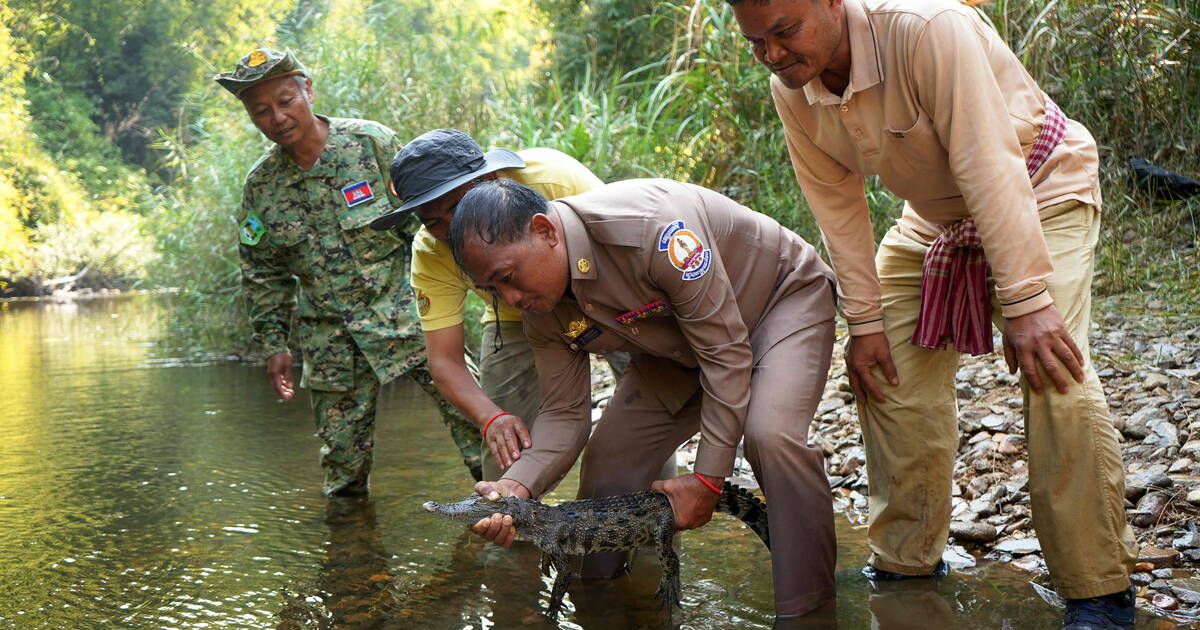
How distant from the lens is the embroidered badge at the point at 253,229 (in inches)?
206

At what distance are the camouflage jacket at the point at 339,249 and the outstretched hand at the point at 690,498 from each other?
2221 millimetres

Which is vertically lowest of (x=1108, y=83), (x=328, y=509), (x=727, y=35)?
(x=328, y=509)

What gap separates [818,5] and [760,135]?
5.34 m

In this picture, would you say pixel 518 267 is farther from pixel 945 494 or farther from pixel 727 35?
pixel 727 35

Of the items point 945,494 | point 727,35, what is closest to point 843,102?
point 945,494

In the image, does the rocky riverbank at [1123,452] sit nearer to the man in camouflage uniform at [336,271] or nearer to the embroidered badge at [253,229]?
the man in camouflage uniform at [336,271]

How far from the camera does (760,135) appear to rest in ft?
26.8

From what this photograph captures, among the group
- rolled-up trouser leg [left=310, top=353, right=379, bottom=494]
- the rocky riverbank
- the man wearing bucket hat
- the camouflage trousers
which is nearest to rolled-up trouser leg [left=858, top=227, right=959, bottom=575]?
the rocky riverbank

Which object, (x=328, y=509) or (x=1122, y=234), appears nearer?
(x=328, y=509)

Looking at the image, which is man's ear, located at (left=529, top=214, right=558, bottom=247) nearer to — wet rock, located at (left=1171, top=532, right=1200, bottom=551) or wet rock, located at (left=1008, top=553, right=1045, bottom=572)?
wet rock, located at (left=1008, top=553, right=1045, bottom=572)

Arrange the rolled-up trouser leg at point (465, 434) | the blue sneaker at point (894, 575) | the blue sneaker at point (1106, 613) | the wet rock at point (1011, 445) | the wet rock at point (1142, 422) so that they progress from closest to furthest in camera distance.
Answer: the blue sneaker at point (1106, 613), the blue sneaker at point (894, 575), the wet rock at point (1142, 422), the wet rock at point (1011, 445), the rolled-up trouser leg at point (465, 434)

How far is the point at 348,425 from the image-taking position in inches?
209

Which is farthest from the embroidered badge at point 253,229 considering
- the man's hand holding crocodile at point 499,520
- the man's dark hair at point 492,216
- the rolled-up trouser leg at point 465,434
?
the man's dark hair at point 492,216

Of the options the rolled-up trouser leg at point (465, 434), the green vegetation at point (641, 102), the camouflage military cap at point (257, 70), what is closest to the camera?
the camouflage military cap at point (257, 70)
